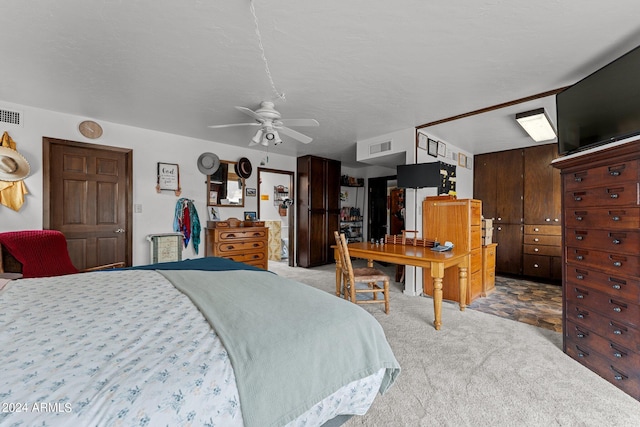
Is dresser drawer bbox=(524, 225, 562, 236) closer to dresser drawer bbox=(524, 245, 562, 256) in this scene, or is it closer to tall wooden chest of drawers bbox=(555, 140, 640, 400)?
dresser drawer bbox=(524, 245, 562, 256)

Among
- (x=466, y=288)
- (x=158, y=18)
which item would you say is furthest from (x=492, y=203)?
(x=158, y=18)

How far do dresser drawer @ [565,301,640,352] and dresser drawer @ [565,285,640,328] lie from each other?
0.03 metres

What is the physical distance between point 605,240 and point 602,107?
3.44 ft

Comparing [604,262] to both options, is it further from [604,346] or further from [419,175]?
[419,175]

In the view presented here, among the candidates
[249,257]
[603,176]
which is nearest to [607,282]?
[603,176]

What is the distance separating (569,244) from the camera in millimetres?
2248

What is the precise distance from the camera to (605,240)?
193 centimetres

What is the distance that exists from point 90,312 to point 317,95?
258cm

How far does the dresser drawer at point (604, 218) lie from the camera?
1757mm

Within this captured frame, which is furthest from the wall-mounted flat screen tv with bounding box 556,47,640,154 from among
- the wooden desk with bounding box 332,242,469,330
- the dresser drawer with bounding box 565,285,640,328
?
the wooden desk with bounding box 332,242,469,330

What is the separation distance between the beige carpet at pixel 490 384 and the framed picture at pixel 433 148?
99.2 inches

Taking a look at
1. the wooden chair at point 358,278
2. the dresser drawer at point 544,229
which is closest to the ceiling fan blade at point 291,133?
the wooden chair at point 358,278

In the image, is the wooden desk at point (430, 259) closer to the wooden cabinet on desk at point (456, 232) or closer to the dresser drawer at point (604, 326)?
the wooden cabinet on desk at point (456, 232)

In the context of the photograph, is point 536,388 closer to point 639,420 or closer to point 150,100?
point 639,420
